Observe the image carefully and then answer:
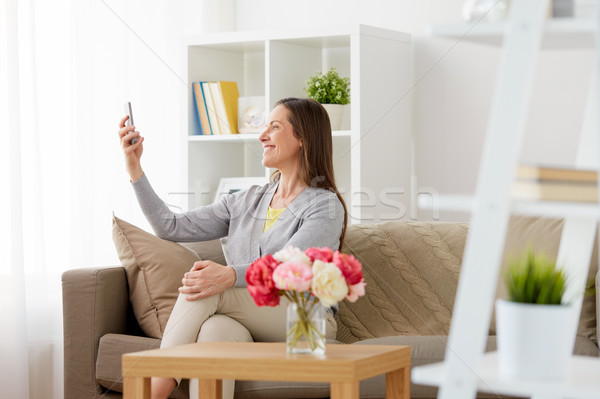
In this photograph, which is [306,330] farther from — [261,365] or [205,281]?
[205,281]

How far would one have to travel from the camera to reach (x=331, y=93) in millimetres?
3398

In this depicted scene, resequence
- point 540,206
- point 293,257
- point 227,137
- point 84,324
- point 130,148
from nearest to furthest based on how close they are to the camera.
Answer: point 540,206, point 293,257, point 84,324, point 130,148, point 227,137

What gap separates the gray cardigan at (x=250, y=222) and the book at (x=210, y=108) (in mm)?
941

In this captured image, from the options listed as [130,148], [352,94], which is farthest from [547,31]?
[352,94]

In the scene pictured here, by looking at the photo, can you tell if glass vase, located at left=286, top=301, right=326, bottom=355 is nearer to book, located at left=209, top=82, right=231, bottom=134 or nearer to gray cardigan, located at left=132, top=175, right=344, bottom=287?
gray cardigan, located at left=132, top=175, right=344, bottom=287

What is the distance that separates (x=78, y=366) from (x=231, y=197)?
0.74 m

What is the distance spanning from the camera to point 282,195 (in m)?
2.65

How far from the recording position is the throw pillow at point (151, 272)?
254 cm

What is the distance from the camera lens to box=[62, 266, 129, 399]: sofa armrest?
248cm

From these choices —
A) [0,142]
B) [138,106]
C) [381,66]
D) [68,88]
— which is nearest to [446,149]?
[381,66]

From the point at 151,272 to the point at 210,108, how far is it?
1.23 meters

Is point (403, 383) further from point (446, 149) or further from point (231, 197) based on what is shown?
point (446, 149)

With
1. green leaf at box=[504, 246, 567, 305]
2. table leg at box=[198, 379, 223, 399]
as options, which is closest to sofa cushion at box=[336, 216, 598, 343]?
table leg at box=[198, 379, 223, 399]

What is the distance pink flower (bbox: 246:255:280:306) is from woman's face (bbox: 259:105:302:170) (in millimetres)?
882
